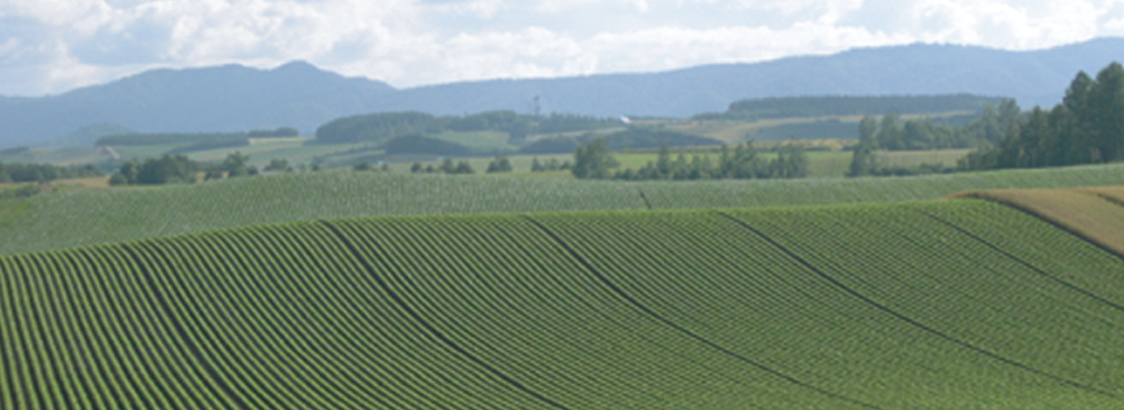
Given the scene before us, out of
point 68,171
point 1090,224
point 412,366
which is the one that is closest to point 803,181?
point 1090,224

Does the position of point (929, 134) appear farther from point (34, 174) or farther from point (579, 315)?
point (34, 174)

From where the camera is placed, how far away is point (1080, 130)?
98250 millimetres

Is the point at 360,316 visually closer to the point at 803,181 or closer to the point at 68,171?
the point at 803,181

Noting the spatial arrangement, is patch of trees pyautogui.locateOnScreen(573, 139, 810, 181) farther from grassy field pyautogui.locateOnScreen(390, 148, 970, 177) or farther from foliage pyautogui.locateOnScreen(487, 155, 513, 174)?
foliage pyautogui.locateOnScreen(487, 155, 513, 174)

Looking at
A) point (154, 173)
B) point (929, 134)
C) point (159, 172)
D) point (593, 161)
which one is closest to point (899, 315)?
point (593, 161)

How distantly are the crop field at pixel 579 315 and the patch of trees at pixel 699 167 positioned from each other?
6715 cm

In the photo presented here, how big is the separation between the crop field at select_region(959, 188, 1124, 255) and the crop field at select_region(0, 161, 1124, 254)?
17496 mm

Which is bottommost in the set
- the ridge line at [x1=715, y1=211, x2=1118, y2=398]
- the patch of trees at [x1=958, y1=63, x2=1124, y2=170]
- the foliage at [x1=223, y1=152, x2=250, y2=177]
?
the ridge line at [x1=715, y1=211, x2=1118, y2=398]

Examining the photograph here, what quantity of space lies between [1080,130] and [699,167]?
43.7m

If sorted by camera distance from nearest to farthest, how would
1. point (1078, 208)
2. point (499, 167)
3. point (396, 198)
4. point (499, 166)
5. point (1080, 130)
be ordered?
point (1078, 208) → point (396, 198) → point (1080, 130) → point (499, 167) → point (499, 166)

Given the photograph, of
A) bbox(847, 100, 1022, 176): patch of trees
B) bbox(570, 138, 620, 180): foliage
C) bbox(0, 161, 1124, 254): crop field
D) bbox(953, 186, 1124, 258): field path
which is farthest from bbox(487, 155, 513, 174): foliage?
bbox(953, 186, 1124, 258): field path

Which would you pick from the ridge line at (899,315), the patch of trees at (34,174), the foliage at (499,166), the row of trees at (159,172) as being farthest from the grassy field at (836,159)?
the ridge line at (899,315)

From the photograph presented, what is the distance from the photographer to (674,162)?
126 meters

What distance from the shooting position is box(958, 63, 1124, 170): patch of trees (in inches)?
3831
